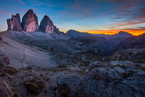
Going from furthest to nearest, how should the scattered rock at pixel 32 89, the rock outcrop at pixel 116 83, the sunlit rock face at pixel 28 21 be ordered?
the sunlit rock face at pixel 28 21
the scattered rock at pixel 32 89
the rock outcrop at pixel 116 83

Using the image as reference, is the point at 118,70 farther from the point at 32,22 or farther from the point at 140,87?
the point at 32,22

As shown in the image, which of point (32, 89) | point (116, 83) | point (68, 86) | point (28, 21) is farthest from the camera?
point (28, 21)

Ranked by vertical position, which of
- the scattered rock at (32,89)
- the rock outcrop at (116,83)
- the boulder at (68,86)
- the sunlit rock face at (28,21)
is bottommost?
the scattered rock at (32,89)

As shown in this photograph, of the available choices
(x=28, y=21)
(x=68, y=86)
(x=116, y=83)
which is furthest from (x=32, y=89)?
(x=28, y=21)

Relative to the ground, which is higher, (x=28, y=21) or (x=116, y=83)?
(x=28, y=21)

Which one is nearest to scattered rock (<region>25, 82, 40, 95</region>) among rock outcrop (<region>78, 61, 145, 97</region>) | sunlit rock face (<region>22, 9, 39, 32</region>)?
rock outcrop (<region>78, 61, 145, 97</region>)

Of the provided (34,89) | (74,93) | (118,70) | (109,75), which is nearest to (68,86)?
(74,93)

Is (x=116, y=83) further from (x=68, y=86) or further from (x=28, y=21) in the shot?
(x=28, y=21)

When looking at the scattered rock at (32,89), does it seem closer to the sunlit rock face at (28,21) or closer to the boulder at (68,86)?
the boulder at (68,86)

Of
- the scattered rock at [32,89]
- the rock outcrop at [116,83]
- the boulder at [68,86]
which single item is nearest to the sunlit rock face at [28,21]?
the scattered rock at [32,89]

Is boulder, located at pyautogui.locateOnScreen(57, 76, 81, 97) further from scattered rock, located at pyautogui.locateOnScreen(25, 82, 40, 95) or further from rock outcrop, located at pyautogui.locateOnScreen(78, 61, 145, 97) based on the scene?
scattered rock, located at pyautogui.locateOnScreen(25, 82, 40, 95)

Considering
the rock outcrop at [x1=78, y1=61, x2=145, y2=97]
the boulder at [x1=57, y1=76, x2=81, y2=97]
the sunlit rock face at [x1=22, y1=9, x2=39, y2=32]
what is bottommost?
the boulder at [x1=57, y1=76, x2=81, y2=97]
